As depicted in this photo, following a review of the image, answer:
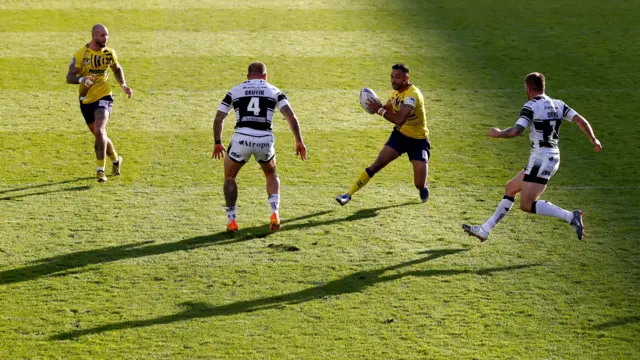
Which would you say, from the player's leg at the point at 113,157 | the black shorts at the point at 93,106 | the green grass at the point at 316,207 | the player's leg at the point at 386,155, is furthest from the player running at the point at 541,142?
the black shorts at the point at 93,106

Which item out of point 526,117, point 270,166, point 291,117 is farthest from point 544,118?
point 270,166

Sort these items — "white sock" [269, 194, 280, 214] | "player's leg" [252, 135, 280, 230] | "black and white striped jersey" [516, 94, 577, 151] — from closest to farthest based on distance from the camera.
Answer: "black and white striped jersey" [516, 94, 577, 151]
"player's leg" [252, 135, 280, 230]
"white sock" [269, 194, 280, 214]

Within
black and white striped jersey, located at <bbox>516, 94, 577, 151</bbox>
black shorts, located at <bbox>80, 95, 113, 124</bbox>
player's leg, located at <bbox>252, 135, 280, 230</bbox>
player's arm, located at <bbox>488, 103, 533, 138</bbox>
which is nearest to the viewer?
player's arm, located at <bbox>488, 103, 533, 138</bbox>

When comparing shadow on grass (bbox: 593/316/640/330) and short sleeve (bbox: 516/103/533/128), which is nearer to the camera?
shadow on grass (bbox: 593/316/640/330)

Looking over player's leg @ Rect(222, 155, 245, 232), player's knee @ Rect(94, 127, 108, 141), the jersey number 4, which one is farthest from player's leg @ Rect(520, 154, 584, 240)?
player's knee @ Rect(94, 127, 108, 141)

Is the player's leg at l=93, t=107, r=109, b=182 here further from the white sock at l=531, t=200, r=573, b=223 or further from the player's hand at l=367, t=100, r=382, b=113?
the white sock at l=531, t=200, r=573, b=223

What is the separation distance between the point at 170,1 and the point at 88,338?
53.2ft

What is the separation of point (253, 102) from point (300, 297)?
257 cm

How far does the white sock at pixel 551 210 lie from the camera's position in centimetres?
994

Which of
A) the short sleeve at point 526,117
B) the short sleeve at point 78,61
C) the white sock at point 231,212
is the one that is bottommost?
the white sock at point 231,212

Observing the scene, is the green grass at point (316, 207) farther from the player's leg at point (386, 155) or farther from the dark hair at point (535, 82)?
the dark hair at point (535, 82)

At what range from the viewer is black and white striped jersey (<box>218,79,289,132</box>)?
10.4 metres

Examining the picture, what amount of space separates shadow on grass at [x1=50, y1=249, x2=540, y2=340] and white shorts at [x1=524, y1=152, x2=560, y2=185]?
99 cm

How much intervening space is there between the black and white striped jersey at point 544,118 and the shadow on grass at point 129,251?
8.33ft
